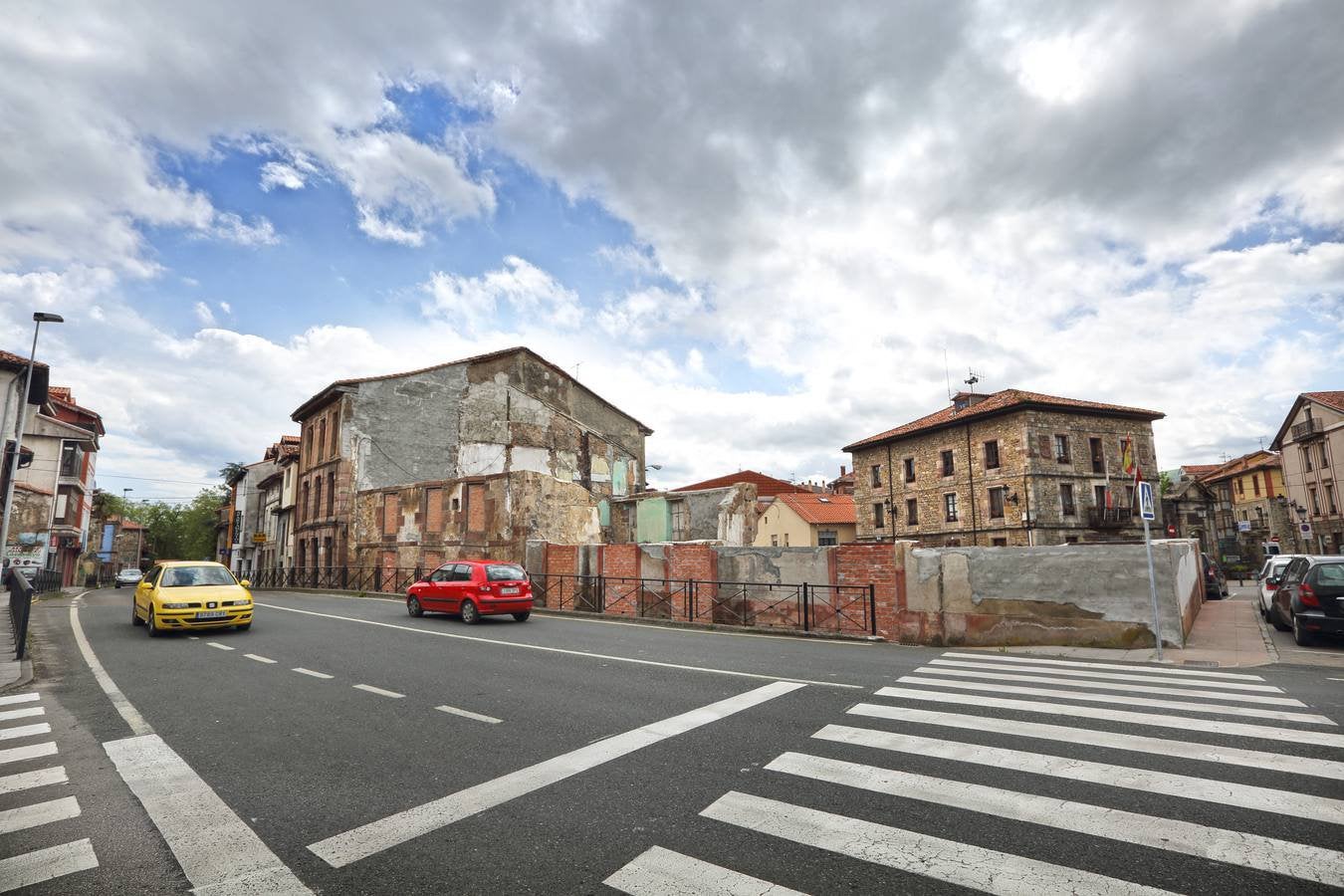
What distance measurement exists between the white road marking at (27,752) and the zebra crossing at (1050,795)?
17.3 feet

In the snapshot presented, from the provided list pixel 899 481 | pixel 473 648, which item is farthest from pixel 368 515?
pixel 899 481

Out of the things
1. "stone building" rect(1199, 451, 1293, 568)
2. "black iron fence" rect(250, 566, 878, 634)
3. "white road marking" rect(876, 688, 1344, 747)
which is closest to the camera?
"white road marking" rect(876, 688, 1344, 747)

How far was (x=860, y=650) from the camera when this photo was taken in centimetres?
1119

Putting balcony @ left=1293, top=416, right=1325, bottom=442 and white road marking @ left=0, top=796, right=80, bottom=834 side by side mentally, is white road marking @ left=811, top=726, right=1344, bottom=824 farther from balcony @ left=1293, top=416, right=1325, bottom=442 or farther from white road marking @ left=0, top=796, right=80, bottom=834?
balcony @ left=1293, top=416, right=1325, bottom=442

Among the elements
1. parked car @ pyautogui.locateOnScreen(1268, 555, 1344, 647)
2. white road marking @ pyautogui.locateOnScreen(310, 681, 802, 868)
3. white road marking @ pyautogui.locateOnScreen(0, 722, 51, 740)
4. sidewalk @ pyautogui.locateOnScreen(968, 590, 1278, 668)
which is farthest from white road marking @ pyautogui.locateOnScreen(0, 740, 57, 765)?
parked car @ pyautogui.locateOnScreen(1268, 555, 1344, 647)

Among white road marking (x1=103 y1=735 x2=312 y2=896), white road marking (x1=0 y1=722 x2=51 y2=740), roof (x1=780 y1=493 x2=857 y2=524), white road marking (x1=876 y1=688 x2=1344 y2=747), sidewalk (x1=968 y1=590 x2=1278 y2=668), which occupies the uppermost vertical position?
roof (x1=780 y1=493 x2=857 y2=524)

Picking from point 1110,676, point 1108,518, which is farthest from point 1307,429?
point 1110,676

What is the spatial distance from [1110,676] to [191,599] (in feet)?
49.8

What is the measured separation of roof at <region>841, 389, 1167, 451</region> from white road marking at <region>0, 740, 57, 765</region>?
39468mm

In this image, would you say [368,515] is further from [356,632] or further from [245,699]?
[245,699]

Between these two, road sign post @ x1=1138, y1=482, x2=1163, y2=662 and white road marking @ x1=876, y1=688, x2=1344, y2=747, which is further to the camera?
road sign post @ x1=1138, y1=482, x2=1163, y2=662

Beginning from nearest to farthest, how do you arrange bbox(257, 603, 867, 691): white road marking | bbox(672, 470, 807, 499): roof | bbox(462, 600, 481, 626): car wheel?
bbox(257, 603, 867, 691): white road marking < bbox(462, 600, 481, 626): car wheel < bbox(672, 470, 807, 499): roof

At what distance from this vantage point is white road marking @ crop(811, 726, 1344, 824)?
3.96m

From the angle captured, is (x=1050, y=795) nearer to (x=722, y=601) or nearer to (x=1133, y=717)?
(x=1133, y=717)
